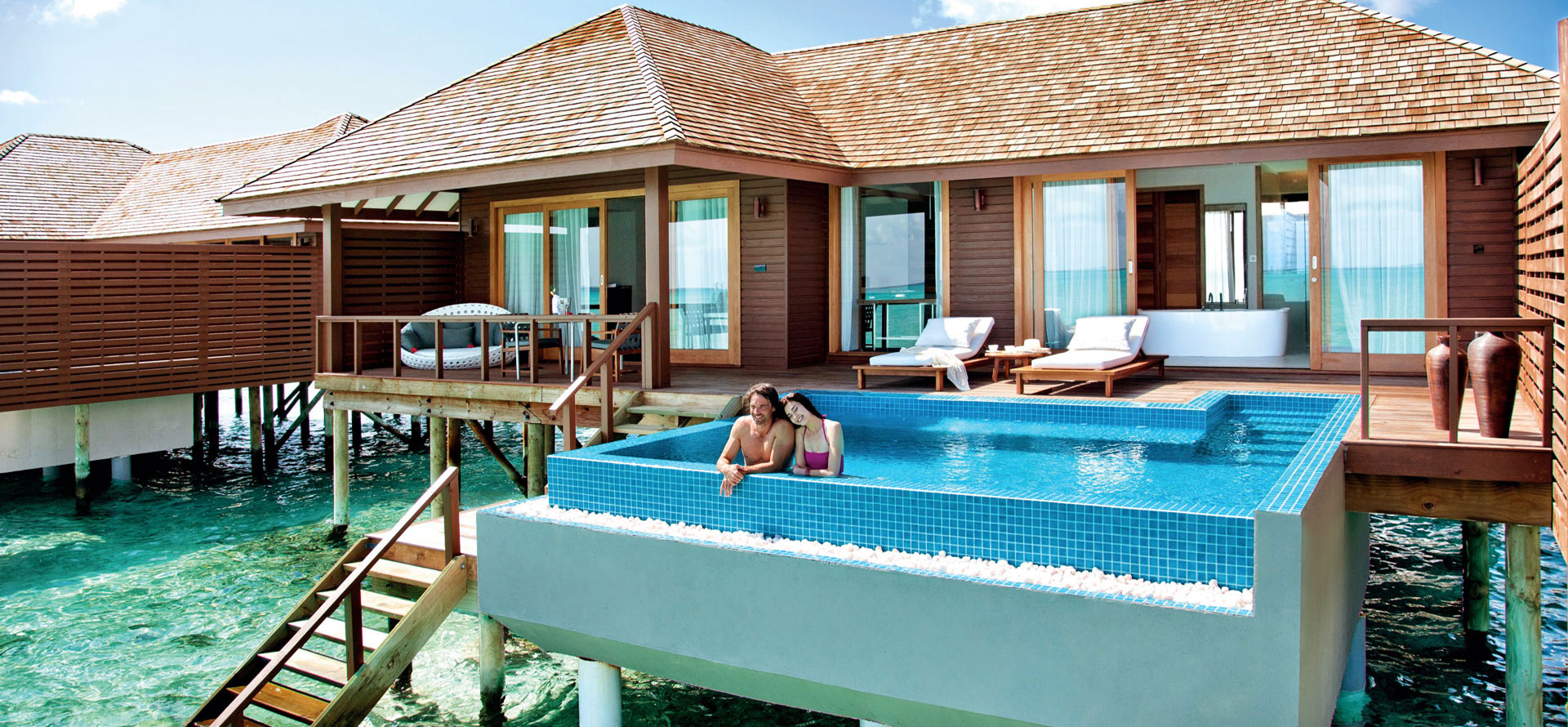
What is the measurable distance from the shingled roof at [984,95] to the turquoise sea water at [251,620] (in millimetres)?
4236

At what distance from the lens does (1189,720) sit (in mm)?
4242

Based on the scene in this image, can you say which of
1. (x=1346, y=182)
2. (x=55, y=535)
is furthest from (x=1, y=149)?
(x=1346, y=182)

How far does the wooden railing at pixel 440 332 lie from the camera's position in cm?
988

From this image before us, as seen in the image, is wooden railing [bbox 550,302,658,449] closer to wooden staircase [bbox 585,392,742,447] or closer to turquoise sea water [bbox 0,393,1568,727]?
wooden staircase [bbox 585,392,742,447]

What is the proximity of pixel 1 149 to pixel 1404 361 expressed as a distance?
27305 mm

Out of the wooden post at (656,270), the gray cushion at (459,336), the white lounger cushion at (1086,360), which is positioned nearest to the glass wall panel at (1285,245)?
the white lounger cushion at (1086,360)

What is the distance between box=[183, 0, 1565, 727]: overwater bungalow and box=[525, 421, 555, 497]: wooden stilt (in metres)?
0.06

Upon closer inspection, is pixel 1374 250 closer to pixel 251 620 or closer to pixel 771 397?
pixel 771 397

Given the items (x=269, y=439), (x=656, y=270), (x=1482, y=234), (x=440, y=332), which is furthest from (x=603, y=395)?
(x=269, y=439)

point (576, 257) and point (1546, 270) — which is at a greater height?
point (576, 257)

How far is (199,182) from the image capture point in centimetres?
2134

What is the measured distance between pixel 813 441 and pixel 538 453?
6456 mm

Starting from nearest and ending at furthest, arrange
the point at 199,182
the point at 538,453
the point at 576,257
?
the point at 538,453 → the point at 576,257 → the point at 199,182

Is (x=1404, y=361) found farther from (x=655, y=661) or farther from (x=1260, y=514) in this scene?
(x=655, y=661)
